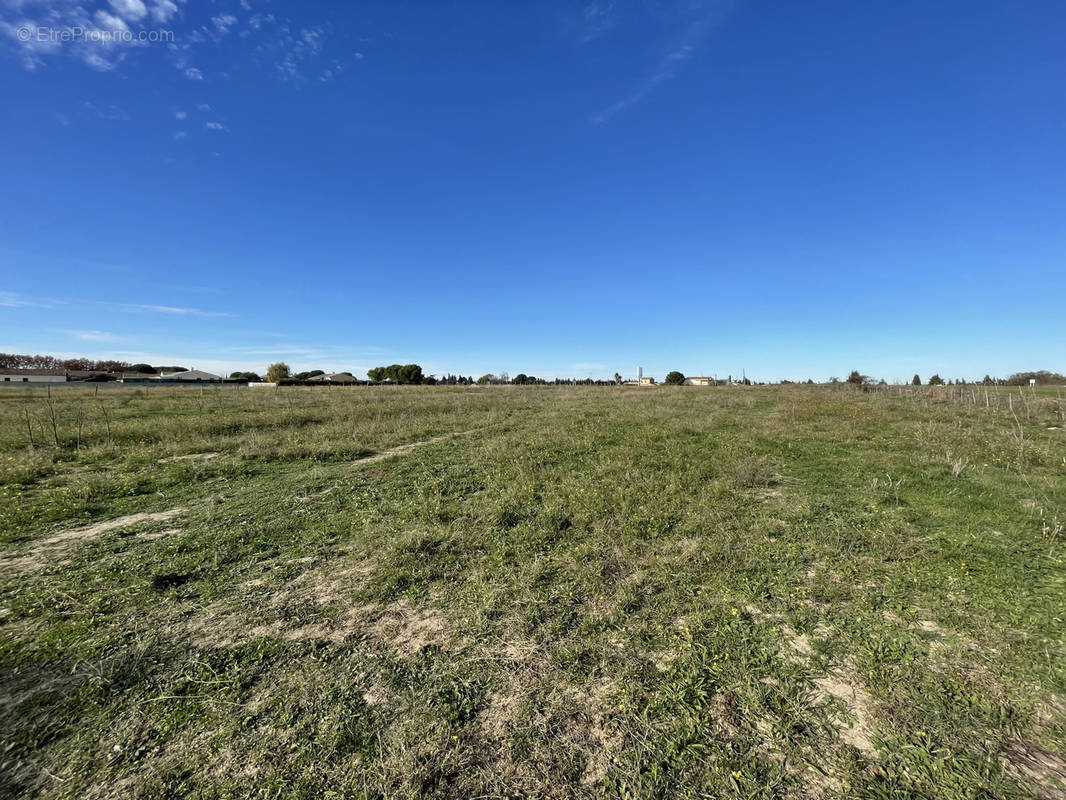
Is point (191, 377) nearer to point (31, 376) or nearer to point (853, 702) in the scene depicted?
point (31, 376)

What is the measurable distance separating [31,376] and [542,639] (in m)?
105

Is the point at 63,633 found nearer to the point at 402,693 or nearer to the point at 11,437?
the point at 402,693

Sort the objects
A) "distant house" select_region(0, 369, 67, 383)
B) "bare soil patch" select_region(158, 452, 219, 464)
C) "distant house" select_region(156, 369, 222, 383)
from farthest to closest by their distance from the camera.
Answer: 1. "distant house" select_region(156, 369, 222, 383)
2. "distant house" select_region(0, 369, 67, 383)
3. "bare soil patch" select_region(158, 452, 219, 464)

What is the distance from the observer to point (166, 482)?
26.7 ft

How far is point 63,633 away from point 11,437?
14661 mm

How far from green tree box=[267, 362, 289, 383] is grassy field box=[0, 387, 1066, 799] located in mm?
81553

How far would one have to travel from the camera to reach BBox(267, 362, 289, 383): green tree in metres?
77.6

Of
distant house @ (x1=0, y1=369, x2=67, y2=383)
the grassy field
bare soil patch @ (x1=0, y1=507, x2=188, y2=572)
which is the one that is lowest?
bare soil patch @ (x1=0, y1=507, x2=188, y2=572)

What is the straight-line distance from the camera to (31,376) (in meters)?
65.2

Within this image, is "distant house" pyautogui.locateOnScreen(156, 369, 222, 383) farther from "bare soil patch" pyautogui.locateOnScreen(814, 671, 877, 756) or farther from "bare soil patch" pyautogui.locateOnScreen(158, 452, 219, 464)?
"bare soil patch" pyautogui.locateOnScreen(814, 671, 877, 756)

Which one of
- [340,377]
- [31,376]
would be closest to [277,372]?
[340,377]

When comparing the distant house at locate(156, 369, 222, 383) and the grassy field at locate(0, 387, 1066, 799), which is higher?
the distant house at locate(156, 369, 222, 383)

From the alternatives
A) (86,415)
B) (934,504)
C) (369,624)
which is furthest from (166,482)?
(86,415)

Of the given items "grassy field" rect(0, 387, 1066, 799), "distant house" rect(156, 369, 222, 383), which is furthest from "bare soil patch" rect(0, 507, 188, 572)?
"distant house" rect(156, 369, 222, 383)
